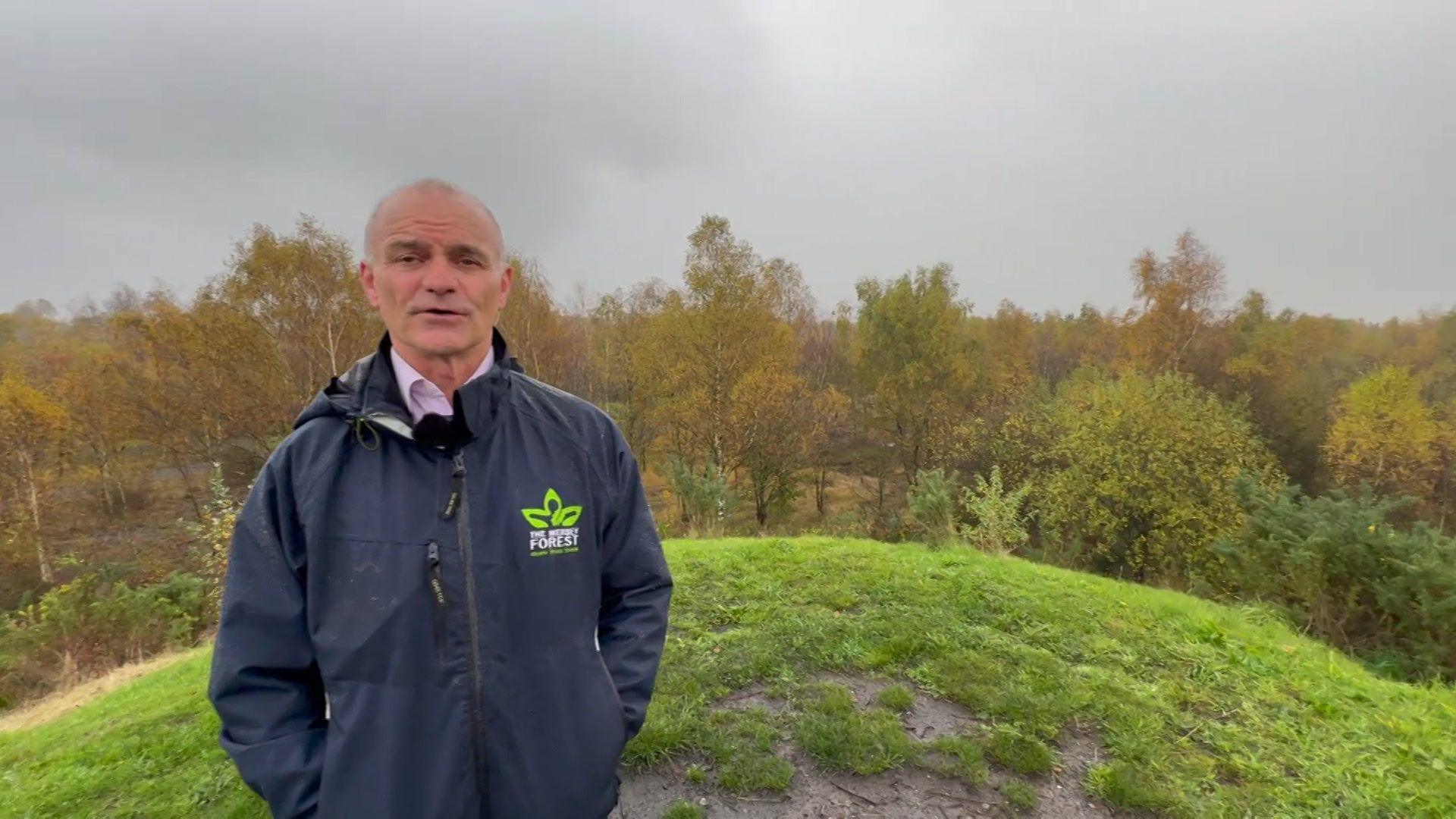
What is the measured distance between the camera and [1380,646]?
735cm

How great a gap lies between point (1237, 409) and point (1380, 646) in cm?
1712

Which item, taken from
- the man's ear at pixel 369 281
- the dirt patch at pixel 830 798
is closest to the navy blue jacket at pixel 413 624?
the man's ear at pixel 369 281

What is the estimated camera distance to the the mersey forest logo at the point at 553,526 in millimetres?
1739

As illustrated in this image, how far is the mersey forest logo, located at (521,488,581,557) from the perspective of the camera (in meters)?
1.74

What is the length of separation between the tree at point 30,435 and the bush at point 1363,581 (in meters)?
28.4

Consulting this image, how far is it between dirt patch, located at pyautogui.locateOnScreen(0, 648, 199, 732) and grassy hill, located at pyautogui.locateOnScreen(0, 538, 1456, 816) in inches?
65.9

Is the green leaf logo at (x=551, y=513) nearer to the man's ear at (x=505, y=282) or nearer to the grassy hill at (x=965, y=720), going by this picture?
the man's ear at (x=505, y=282)

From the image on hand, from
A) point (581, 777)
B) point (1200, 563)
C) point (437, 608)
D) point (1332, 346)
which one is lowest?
point (1200, 563)

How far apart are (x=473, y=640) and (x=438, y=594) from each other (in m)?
0.16

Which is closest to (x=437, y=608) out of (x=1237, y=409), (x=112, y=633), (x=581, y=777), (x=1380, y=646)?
(x=581, y=777)

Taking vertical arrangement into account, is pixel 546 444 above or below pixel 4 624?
above

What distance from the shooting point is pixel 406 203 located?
1.71 metres

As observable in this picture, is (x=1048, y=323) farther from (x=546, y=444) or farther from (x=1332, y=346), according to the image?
(x=546, y=444)

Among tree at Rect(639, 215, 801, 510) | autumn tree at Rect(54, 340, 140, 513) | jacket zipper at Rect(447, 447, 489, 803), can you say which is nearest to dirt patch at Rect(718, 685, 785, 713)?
jacket zipper at Rect(447, 447, 489, 803)
